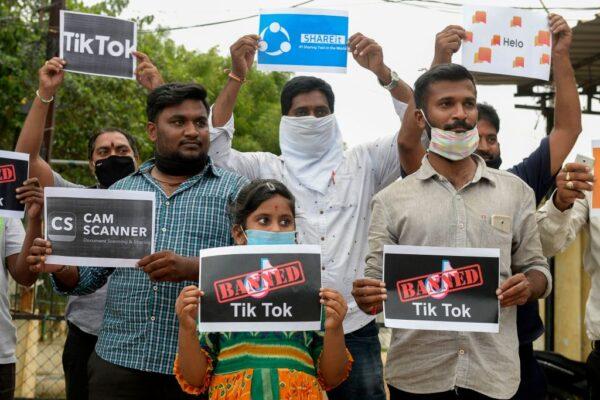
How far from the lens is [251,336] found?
3.40 meters

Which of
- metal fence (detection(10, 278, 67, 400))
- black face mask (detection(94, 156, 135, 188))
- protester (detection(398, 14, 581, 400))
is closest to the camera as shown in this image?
protester (detection(398, 14, 581, 400))

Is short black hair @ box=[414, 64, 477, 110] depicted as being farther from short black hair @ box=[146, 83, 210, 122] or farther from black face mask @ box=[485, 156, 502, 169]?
short black hair @ box=[146, 83, 210, 122]

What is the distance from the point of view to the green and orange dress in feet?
10.8

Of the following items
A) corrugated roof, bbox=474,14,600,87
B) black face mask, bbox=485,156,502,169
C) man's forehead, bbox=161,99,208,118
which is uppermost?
corrugated roof, bbox=474,14,600,87

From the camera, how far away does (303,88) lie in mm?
4609

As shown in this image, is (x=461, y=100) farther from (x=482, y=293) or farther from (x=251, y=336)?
(x=251, y=336)

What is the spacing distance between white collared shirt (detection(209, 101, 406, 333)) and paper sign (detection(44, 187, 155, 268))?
0.89 meters

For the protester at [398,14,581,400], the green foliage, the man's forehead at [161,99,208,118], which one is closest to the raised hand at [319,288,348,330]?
the protester at [398,14,581,400]

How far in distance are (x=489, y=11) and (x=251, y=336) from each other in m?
2.34

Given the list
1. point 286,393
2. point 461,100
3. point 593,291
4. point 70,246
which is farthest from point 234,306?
point 593,291

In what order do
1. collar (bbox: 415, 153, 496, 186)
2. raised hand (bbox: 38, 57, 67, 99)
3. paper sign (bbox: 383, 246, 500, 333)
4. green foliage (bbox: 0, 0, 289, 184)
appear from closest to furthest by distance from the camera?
paper sign (bbox: 383, 246, 500, 333) → collar (bbox: 415, 153, 496, 186) → raised hand (bbox: 38, 57, 67, 99) → green foliage (bbox: 0, 0, 289, 184)

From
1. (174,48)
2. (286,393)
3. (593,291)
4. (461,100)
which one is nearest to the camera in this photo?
(286,393)

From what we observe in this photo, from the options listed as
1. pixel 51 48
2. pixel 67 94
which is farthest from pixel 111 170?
pixel 67 94

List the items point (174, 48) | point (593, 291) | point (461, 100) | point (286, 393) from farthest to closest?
point (174, 48) → point (593, 291) → point (461, 100) → point (286, 393)
